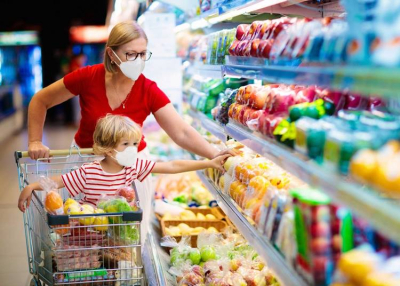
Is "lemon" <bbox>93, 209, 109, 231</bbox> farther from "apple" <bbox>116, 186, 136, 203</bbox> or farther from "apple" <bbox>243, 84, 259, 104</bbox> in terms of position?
"apple" <bbox>243, 84, 259, 104</bbox>

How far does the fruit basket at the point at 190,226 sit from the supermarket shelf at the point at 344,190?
191 centimetres

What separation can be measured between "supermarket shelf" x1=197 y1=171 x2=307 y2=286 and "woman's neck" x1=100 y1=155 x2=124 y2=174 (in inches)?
25.7

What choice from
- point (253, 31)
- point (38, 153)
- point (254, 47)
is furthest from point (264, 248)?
point (38, 153)

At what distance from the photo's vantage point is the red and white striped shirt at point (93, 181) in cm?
308

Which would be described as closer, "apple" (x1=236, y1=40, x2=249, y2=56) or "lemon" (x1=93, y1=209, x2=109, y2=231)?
"lemon" (x1=93, y1=209, x2=109, y2=231)

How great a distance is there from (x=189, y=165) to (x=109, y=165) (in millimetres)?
473

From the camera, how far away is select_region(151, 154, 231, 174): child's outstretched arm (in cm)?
325

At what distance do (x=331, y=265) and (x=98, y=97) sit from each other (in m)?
2.27

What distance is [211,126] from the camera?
4020 mm

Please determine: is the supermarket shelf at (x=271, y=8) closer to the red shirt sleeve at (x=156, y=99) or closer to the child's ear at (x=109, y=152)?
the red shirt sleeve at (x=156, y=99)

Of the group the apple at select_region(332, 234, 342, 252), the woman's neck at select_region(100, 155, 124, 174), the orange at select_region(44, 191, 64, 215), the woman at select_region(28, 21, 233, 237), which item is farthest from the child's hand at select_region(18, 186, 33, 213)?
the apple at select_region(332, 234, 342, 252)

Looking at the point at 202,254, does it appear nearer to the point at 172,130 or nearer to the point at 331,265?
the point at 172,130

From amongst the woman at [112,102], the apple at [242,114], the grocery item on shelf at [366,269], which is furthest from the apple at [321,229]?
the woman at [112,102]

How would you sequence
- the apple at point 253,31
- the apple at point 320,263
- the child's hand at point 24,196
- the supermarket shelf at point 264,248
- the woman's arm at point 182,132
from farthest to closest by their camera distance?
the woman's arm at point 182,132, the apple at point 253,31, the child's hand at point 24,196, the supermarket shelf at point 264,248, the apple at point 320,263
